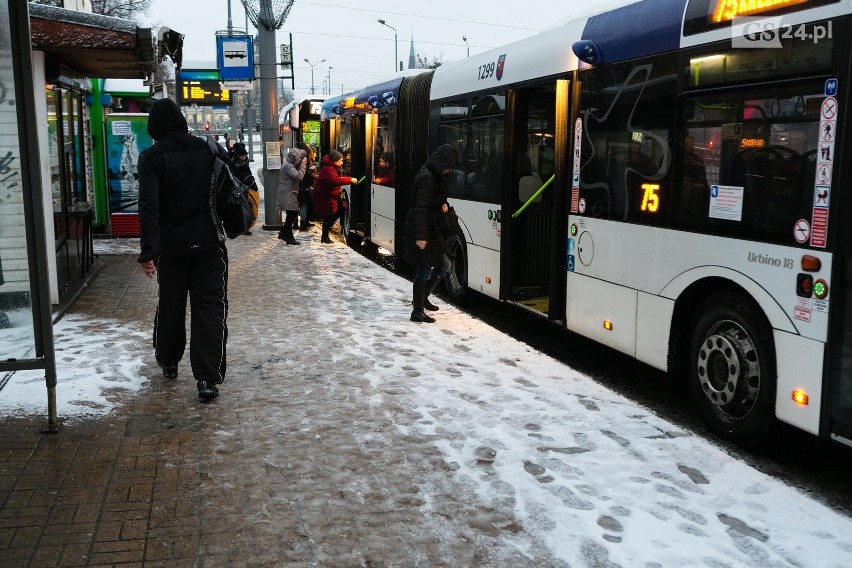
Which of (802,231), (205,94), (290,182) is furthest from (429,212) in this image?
(205,94)

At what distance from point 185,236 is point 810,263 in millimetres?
3880

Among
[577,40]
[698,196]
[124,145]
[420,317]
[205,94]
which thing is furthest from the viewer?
[205,94]

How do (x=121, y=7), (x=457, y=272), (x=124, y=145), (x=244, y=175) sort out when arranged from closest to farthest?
(x=244, y=175) < (x=457, y=272) < (x=124, y=145) < (x=121, y=7)

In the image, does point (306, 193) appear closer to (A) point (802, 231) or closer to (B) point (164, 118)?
(B) point (164, 118)

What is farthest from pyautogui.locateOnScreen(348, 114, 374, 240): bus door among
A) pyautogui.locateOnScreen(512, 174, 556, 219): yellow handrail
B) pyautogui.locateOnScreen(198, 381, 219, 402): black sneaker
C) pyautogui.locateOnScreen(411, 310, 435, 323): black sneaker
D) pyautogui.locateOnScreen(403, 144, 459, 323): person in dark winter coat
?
pyautogui.locateOnScreen(198, 381, 219, 402): black sneaker

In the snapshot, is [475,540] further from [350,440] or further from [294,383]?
[294,383]

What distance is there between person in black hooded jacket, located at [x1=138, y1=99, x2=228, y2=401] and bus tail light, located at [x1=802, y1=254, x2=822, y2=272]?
366 centimetres

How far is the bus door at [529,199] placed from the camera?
8883 millimetres

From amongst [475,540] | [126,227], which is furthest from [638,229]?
[126,227]

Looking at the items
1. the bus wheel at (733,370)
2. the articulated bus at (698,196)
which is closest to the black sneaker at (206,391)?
the articulated bus at (698,196)

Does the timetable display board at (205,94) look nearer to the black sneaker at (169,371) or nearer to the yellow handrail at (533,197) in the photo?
the yellow handrail at (533,197)

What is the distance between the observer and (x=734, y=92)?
5.43 m

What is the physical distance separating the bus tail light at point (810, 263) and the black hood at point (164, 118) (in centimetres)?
401

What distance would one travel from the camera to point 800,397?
4828 mm
